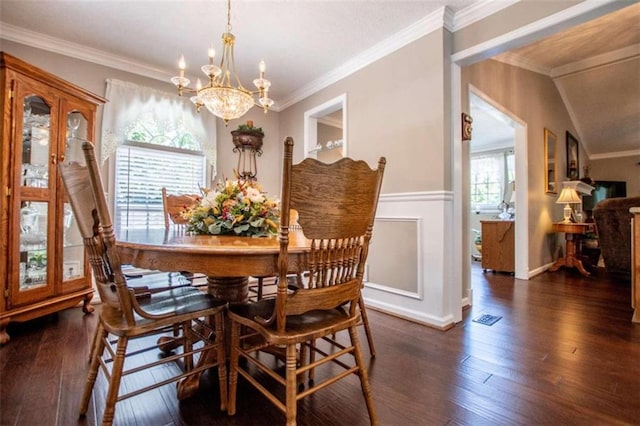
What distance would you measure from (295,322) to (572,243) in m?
5.12

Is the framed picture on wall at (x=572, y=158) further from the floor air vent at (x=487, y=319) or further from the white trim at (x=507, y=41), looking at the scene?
the floor air vent at (x=487, y=319)

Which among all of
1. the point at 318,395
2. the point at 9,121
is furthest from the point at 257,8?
the point at 318,395

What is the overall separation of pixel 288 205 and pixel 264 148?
139 inches

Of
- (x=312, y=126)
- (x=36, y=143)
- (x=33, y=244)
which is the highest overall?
(x=312, y=126)

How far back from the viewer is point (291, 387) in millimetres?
1051

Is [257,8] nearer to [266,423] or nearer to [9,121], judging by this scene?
[9,121]

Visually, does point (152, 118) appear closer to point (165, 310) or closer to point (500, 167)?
point (165, 310)

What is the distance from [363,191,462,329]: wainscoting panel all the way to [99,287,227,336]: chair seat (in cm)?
170

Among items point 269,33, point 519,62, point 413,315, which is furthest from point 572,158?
point 269,33

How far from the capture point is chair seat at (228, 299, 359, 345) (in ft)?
3.57

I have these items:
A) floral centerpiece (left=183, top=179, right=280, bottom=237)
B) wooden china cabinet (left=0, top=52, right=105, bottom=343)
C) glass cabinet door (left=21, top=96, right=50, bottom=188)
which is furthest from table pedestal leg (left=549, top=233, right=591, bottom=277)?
glass cabinet door (left=21, top=96, right=50, bottom=188)

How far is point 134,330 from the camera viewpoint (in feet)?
3.71

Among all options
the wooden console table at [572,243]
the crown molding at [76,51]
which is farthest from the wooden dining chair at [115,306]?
the wooden console table at [572,243]

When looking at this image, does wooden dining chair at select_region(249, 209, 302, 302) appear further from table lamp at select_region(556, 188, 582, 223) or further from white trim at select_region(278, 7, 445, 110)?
table lamp at select_region(556, 188, 582, 223)
